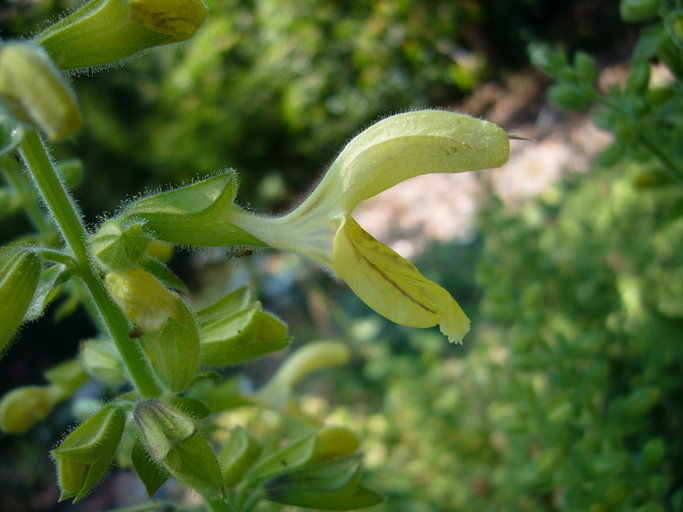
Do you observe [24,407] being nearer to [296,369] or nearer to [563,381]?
[296,369]

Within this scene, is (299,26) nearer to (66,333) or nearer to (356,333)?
(66,333)

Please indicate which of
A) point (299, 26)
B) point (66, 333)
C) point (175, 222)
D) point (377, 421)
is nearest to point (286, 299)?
point (66, 333)


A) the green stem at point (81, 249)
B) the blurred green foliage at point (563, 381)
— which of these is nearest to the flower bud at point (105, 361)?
the green stem at point (81, 249)

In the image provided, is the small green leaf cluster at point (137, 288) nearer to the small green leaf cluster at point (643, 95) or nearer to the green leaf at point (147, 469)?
the green leaf at point (147, 469)

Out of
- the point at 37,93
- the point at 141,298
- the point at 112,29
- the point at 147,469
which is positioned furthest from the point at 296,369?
the point at 37,93

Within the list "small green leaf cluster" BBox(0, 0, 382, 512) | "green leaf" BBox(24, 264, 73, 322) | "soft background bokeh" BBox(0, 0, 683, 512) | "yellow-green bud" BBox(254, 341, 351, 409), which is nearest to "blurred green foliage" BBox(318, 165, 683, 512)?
"soft background bokeh" BBox(0, 0, 683, 512)
